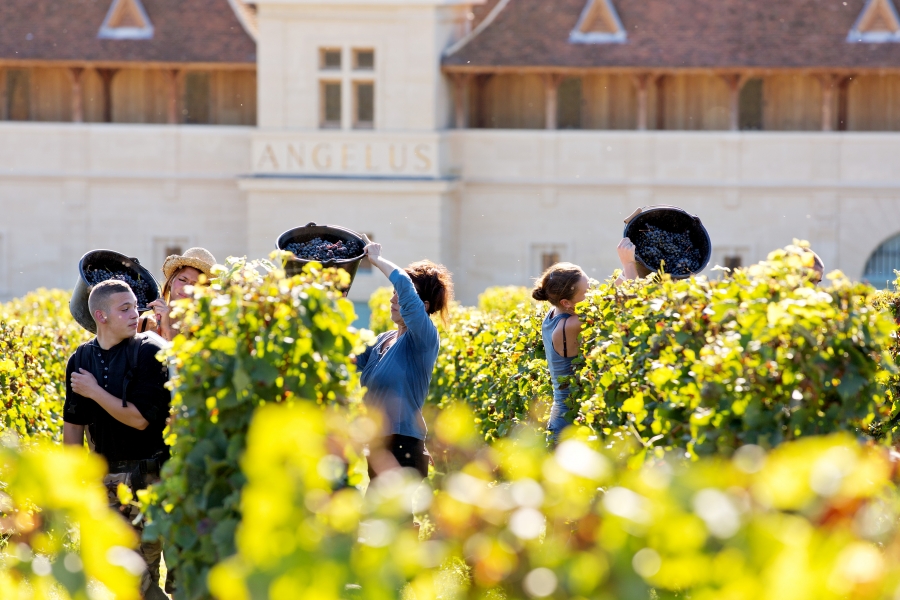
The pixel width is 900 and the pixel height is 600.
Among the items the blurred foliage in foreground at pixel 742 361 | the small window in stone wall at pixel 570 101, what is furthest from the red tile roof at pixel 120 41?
the blurred foliage in foreground at pixel 742 361

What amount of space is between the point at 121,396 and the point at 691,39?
18482mm

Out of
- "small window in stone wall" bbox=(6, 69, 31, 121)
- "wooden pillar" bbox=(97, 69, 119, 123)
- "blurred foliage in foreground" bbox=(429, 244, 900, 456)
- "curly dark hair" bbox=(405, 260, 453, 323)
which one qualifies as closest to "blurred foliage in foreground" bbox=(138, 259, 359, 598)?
"blurred foliage in foreground" bbox=(429, 244, 900, 456)

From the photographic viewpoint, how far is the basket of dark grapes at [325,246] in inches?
219

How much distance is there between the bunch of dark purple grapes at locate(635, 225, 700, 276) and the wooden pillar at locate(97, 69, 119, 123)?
18.5 m

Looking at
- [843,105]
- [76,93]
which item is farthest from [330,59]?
[843,105]

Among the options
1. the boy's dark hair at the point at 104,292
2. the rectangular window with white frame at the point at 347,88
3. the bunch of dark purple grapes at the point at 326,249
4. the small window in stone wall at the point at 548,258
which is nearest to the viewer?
the boy's dark hair at the point at 104,292

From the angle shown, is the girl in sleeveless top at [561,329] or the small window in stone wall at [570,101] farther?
the small window in stone wall at [570,101]

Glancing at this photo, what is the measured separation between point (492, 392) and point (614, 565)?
5208 millimetres

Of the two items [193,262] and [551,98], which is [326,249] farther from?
[551,98]

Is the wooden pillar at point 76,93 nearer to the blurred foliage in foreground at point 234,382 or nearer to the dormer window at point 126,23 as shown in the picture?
the dormer window at point 126,23

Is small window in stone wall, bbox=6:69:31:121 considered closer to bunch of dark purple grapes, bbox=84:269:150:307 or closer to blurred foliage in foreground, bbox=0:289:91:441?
blurred foliage in foreground, bbox=0:289:91:441

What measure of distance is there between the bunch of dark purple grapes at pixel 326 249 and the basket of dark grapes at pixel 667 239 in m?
1.37

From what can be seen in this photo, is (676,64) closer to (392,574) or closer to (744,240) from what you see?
(744,240)

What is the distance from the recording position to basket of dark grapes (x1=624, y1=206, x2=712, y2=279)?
250 inches
